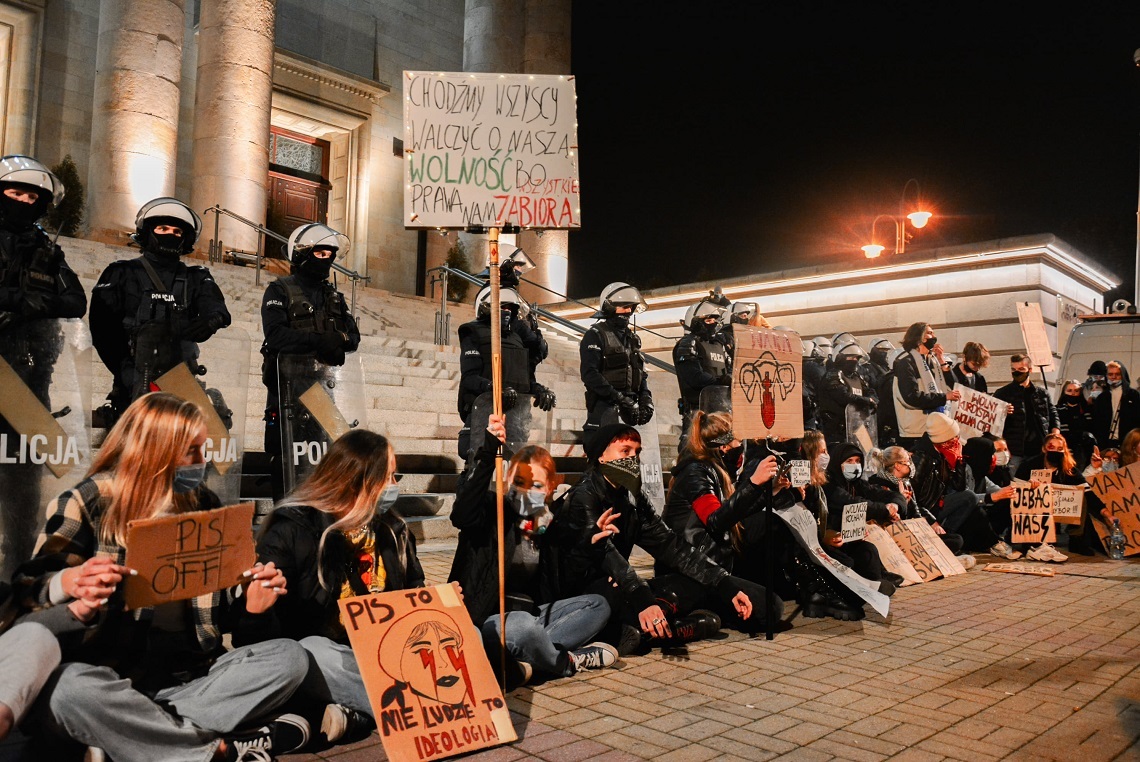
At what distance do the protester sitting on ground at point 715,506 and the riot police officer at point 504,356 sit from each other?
2416 mm

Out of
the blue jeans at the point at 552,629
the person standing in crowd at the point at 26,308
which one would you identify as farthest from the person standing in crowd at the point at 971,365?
the person standing in crowd at the point at 26,308

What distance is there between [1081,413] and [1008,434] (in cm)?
135

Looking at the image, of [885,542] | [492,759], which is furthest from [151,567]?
[885,542]

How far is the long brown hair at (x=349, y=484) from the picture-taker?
12.9 ft

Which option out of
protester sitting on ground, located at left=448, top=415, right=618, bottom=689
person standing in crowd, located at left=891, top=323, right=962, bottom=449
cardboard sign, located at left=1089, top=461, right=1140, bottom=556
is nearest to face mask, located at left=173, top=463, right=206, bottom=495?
protester sitting on ground, located at left=448, top=415, right=618, bottom=689

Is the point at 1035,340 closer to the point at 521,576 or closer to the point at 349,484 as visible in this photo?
the point at 521,576

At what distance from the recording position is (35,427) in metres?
4.28

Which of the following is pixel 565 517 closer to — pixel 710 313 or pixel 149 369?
pixel 149 369

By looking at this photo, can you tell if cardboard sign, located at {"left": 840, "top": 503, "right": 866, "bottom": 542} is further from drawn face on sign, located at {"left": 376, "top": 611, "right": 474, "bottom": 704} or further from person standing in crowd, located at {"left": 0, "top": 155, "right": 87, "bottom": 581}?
person standing in crowd, located at {"left": 0, "top": 155, "right": 87, "bottom": 581}

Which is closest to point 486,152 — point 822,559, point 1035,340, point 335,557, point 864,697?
point 335,557

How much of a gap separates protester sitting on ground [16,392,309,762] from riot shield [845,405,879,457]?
845 cm

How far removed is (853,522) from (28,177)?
554cm

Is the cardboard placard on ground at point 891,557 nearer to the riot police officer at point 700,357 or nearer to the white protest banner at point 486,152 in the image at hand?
the riot police officer at point 700,357

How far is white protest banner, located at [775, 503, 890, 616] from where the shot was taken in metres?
6.18
